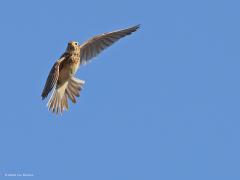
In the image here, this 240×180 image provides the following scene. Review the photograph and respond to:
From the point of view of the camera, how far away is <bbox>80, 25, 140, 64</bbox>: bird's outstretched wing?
1348 cm

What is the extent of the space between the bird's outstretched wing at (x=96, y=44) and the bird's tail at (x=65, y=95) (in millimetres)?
500

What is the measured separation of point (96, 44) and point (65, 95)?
1290 mm

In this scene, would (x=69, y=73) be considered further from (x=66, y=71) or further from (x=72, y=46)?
(x=72, y=46)

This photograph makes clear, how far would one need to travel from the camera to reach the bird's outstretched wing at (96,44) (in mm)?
13477

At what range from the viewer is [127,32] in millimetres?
13164

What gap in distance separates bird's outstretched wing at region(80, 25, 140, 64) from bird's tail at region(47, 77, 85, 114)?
500 millimetres

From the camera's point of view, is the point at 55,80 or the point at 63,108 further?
the point at 63,108

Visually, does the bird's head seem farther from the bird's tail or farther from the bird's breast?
the bird's tail

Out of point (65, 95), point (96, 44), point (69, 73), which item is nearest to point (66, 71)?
point (69, 73)

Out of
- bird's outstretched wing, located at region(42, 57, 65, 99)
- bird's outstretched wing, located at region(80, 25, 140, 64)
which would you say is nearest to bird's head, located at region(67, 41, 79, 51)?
bird's outstretched wing, located at region(80, 25, 140, 64)

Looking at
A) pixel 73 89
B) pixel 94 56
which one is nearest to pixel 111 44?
pixel 94 56

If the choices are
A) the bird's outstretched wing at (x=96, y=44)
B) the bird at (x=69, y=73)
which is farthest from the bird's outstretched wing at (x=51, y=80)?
the bird's outstretched wing at (x=96, y=44)

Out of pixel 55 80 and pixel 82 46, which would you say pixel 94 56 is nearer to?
pixel 82 46

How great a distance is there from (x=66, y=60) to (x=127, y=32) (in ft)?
4.23
